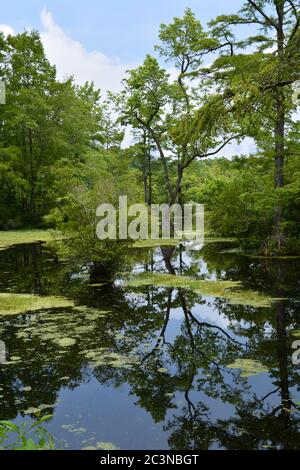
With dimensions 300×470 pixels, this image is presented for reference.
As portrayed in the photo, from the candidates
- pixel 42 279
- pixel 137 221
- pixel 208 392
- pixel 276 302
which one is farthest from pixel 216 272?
pixel 208 392

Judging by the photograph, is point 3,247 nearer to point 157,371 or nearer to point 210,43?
point 210,43

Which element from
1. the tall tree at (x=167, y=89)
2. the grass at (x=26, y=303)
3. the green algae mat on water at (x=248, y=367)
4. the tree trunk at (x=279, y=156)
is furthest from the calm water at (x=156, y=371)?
the tall tree at (x=167, y=89)

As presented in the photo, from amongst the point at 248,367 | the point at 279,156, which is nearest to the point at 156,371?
the point at 248,367

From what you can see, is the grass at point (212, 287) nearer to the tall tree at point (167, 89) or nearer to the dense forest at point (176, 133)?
the dense forest at point (176, 133)

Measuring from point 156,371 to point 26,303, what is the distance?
185 inches

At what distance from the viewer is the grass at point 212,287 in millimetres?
9383

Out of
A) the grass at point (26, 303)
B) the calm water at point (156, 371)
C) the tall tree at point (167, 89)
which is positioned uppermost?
the tall tree at point (167, 89)

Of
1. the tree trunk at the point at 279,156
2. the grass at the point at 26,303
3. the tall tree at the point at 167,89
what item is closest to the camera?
the grass at the point at 26,303

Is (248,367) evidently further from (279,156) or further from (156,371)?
(279,156)

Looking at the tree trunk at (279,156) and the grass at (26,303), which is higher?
the tree trunk at (279,156)

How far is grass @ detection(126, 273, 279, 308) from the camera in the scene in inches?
369

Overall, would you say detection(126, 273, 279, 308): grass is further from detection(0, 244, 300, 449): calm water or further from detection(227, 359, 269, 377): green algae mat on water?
detection(227, 359, 269, 377): green algae mat on water

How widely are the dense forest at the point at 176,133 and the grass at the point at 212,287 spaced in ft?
4.97
